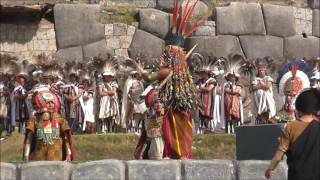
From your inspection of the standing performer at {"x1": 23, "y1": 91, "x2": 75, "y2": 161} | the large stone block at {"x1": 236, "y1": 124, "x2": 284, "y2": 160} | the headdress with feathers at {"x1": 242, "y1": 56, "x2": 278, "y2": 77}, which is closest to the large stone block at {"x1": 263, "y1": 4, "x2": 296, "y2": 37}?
Result: the headdress with feathers at {"x1": 242, "y1": 56, "x2": 278, "y2": 77}

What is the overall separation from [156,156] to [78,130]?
799cm

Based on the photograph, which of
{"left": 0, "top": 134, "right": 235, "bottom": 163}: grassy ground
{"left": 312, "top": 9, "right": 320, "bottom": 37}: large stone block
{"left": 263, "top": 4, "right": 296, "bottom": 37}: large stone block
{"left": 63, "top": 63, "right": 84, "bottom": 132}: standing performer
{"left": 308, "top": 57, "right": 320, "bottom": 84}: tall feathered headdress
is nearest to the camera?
{"left": 0, "top": 134, "right": 235, "bottom": 163}: grassy ground

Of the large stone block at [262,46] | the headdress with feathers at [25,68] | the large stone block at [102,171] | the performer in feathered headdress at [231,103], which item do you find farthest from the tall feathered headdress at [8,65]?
the large stone block at [102,171]

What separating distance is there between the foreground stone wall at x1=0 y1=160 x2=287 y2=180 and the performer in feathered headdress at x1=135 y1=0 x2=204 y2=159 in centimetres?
253

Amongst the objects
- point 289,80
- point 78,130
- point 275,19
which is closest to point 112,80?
point 78,130

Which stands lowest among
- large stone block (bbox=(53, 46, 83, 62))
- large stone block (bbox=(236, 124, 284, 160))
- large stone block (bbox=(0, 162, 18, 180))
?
large stone block (bbox=(0, 162, 18, 180))

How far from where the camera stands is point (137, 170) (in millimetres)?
8727

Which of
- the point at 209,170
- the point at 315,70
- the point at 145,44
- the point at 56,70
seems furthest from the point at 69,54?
the point at 209,170

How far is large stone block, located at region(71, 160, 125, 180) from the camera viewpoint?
867cm

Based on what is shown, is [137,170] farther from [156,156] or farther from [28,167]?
[156,156]

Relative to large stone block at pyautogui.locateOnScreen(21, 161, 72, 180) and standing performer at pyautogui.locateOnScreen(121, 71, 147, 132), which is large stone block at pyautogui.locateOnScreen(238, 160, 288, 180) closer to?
large stone block at pyautogui.locateOnScreen(21, 161, 72, 180)

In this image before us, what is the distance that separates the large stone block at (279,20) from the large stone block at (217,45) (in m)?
1.16

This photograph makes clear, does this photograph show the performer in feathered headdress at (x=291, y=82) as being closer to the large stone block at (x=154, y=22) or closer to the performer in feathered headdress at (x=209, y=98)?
the performer in feathered headdress at (x=209, y=98)

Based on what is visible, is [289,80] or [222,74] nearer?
[289,80]
